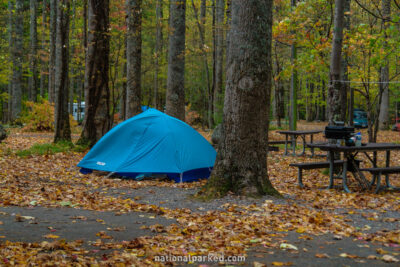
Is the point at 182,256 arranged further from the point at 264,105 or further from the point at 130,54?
the point at 130,54

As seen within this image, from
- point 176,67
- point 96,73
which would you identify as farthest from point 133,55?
point 96,73

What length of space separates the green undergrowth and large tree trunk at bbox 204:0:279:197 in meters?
7.17

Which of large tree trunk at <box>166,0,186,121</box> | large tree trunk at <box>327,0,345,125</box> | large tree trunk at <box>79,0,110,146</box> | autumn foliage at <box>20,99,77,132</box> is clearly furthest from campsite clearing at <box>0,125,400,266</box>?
autumn foliage at <box>20,99,77,132</box>

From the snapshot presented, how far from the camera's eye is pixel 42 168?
10492 mm

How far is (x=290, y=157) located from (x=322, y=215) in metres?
7.48

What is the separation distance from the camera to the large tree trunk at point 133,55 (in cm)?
1405

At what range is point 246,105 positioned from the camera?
278 inches

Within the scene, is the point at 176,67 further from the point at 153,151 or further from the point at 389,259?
the point at 389,259

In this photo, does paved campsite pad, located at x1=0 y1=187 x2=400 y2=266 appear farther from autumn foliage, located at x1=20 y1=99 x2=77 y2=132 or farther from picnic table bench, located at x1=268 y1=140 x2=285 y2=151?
autumn foliage, located at x1=20 y1=99 x2=77 y2=132

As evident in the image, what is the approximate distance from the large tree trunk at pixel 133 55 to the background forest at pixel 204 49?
0.11ft

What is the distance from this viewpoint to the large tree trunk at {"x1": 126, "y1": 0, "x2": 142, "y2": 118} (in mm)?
14047

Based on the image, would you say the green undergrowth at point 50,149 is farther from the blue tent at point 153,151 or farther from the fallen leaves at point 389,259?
the fallen leaves at point 389,259

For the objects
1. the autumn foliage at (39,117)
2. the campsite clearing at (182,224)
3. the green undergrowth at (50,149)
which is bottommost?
the campsite clearing at (182,224)

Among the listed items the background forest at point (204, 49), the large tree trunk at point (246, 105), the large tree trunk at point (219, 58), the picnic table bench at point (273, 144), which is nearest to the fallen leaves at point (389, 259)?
the large tree trunk at point (246, 105)
